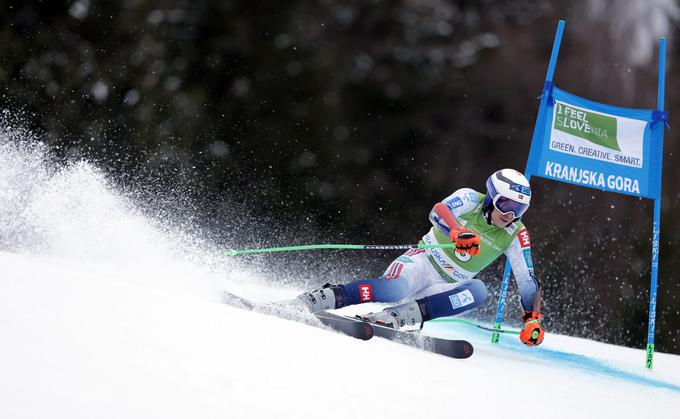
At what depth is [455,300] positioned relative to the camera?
4039 mm

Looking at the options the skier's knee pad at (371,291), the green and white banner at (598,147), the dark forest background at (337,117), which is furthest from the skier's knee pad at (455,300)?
the dark forest background at (337,117)

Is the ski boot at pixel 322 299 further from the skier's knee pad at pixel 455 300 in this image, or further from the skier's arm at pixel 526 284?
the skier's arm at pixel 526 284

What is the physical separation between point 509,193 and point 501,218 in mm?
147

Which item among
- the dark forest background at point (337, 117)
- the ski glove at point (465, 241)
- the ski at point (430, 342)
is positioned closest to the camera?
the ski at point (430, 342)

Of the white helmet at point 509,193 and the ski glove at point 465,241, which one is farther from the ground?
the white helmet at point 509,193

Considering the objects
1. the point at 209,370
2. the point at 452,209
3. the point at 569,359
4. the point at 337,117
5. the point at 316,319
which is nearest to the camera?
the point at 209,370

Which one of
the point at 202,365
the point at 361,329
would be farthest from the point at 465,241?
the point at 202,365

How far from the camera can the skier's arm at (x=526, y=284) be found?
407 centimetres

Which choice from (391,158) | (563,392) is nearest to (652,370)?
(563,392)

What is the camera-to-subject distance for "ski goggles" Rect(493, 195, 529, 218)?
4062 mm

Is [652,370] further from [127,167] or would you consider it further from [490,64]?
[490,64]

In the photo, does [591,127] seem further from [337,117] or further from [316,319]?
[337,117]

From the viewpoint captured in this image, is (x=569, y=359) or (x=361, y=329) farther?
(x=569, y=359)

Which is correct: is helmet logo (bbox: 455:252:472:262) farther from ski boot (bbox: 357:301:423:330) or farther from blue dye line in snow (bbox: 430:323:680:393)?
blue dye line in snow (bbox: 430:323:680:393)
